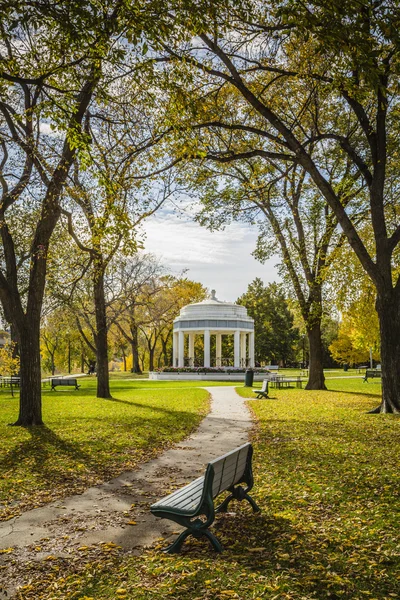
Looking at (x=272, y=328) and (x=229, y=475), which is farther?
(x=272, y=328)

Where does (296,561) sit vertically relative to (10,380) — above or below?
below

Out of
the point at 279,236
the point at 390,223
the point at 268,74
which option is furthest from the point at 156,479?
the point at 279,236

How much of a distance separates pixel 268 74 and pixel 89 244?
8.01m

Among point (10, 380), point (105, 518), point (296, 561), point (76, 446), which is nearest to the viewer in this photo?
point (296, 561)

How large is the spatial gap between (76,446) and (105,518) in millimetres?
5020

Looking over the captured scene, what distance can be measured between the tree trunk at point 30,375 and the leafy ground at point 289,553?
22.2 ft

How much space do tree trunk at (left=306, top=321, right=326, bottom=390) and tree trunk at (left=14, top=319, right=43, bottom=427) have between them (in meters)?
16.7

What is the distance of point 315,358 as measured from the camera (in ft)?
90.6

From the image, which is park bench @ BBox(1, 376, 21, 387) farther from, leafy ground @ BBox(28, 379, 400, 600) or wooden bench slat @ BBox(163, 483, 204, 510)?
wooden bench slat @ BBox(163, 483, 204, 510)

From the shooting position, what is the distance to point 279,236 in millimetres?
27156

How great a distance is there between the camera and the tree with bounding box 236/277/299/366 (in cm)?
7512

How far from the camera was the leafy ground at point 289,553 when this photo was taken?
4.19 metres

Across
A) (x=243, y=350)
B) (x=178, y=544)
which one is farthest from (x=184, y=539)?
(x=243, y=350)

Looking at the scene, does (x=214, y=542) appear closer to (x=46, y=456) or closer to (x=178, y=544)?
(x=178, y=544)
